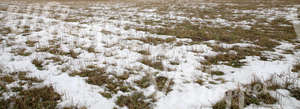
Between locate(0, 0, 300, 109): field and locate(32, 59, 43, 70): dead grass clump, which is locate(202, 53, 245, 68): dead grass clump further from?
locate(32, 59, 43, 70): dead grass clump

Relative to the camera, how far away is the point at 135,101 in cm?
361

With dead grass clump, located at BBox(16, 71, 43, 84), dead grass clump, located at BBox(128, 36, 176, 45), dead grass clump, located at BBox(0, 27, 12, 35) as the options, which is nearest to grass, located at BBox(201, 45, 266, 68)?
dead grass clump, located at BBox(128, 36, 176, 45)

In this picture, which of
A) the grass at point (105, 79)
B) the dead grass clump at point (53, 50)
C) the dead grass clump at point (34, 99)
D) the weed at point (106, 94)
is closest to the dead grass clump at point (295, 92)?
the grass at point (105, 79)

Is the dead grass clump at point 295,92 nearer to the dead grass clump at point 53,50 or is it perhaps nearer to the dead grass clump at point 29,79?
the dead grass clump at point 29,79

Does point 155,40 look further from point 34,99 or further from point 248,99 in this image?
point 34,99

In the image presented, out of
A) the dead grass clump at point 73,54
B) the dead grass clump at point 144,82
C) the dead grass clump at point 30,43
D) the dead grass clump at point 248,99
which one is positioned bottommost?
the dead grass clump at point 248,99

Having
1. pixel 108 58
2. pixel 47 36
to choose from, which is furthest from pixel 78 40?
pixel 108 58

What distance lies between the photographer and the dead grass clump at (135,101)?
3435 mm

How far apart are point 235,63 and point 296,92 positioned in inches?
74.6

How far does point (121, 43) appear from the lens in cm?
742

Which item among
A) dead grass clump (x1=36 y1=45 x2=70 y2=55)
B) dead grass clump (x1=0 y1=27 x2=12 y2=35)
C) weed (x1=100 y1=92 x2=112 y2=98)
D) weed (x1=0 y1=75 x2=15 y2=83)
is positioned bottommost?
weed (x1=100 y1=92 x2=112 y2=98)

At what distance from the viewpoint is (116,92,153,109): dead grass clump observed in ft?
11.3

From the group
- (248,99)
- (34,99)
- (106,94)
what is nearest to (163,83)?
(106,94)

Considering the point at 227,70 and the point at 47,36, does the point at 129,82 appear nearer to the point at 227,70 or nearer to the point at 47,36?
the point at 227,70
